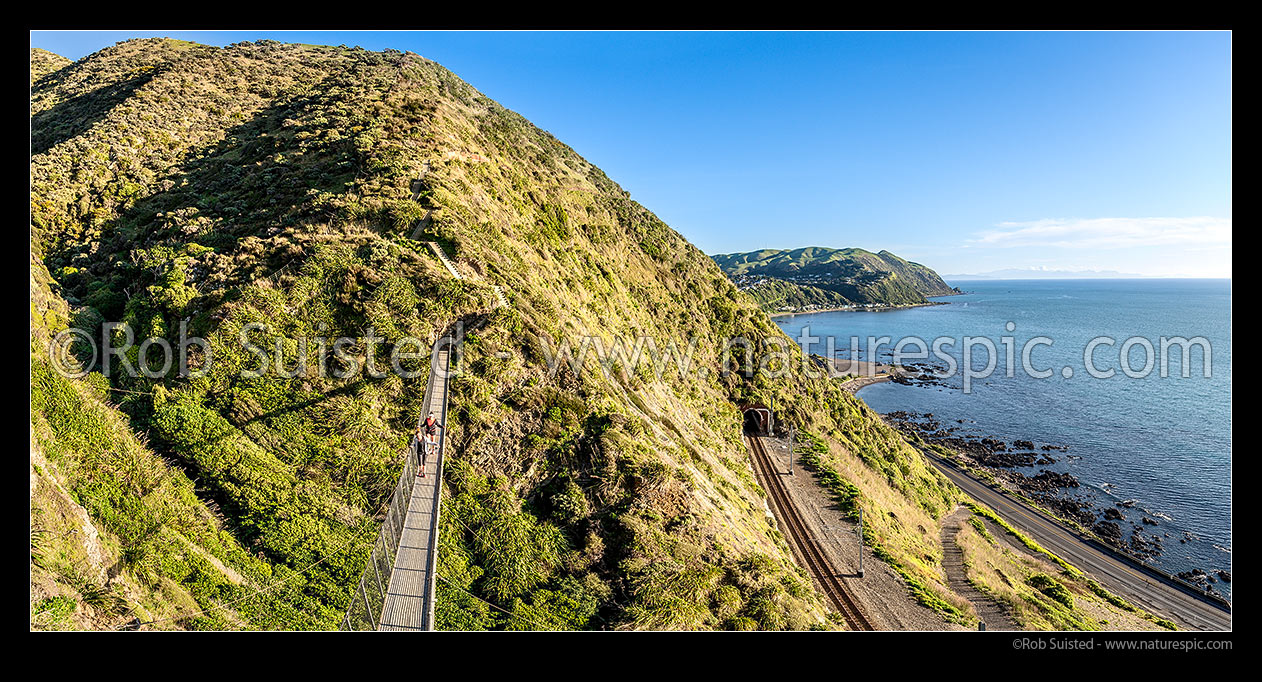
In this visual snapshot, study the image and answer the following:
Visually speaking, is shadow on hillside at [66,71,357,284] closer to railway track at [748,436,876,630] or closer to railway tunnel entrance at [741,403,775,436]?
railway track at [748,436,876,630]

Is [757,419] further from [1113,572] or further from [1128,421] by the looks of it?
[1128,421]

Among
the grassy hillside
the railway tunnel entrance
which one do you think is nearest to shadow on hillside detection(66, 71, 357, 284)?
the grassy hillside

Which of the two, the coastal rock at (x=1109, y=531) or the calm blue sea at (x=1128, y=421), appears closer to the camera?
the coastal rock at (x=1109, y=531)

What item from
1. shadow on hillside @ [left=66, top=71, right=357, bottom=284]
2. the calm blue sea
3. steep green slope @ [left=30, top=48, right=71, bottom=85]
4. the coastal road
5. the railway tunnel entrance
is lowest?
the coastal road

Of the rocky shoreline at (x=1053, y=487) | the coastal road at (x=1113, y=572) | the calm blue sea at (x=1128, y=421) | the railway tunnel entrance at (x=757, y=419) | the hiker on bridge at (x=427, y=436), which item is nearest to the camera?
the hiker on bridge at (x=427, y=436)

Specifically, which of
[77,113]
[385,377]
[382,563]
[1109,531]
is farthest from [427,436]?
[1109,531]

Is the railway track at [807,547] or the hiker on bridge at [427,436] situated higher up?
the hiker on bridge at [427,436]

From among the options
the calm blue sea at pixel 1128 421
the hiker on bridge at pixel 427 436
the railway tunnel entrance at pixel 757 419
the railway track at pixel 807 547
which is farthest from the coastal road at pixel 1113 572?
the hiker on bridge at pixel 427 436

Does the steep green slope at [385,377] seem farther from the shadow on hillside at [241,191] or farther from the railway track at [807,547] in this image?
the railway track at [807,547]
